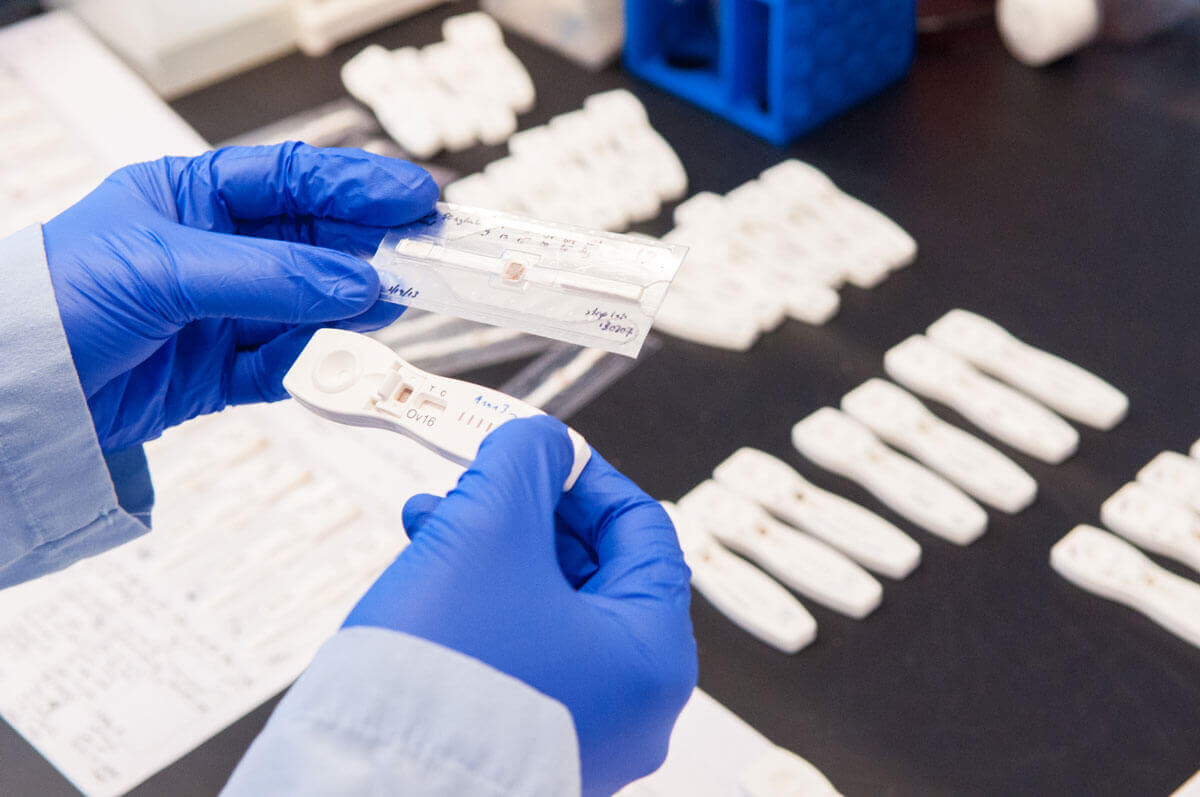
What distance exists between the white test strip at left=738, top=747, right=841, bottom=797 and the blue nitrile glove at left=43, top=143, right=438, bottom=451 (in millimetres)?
444

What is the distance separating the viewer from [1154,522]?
109cm

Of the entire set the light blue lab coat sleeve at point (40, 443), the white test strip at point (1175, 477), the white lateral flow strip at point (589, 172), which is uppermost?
the light blue lab coat sleeve at point (40, 443)

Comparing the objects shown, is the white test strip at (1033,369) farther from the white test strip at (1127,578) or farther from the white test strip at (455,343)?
the white test strip at (455,343)

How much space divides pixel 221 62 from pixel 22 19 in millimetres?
337

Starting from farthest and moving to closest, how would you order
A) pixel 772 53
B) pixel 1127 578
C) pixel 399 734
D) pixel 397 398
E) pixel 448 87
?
pixel 448 87
pixel 772 53
pixel 1127 578
pixel 397 398
pixel 399 734

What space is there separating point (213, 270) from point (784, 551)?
1.79ft

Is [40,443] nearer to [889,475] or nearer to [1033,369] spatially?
[889,475]

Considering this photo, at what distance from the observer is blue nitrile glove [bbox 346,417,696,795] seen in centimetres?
66

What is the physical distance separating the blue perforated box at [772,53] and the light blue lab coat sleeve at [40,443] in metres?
0.91

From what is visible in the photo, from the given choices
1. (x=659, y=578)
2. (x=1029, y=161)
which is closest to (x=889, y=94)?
(x=1029, y=161)

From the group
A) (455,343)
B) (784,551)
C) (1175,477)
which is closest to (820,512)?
(784,551)

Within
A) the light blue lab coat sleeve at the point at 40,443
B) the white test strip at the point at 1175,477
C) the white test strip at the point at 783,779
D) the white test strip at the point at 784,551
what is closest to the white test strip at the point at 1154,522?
the white test strip at the point at 1175,477

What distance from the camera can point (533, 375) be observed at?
Result: 1286 mm

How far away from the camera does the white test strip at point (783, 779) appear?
91cm
